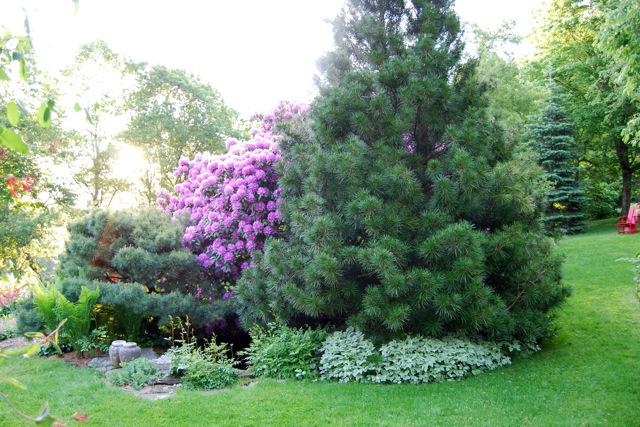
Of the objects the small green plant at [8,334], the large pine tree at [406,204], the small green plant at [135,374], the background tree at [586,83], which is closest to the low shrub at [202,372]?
the small green plant at [135,374]

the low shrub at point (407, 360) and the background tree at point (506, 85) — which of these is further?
the background tree at point (506, 85)

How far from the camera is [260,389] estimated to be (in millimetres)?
5496

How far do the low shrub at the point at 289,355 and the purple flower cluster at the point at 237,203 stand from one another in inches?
79.4

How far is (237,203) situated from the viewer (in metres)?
8.08

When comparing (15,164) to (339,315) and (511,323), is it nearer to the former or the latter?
(339,315)

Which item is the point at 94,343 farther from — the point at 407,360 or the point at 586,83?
the point at 586,83

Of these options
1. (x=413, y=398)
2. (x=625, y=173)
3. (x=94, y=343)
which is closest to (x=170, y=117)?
(x=94, y=343)

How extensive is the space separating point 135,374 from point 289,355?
1.76 meters

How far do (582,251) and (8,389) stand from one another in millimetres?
12132

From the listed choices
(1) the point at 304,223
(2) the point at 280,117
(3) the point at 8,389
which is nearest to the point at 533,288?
(1) the point at 304,223

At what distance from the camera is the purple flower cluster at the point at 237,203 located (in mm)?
7977

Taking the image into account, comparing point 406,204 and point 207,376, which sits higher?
point 406,204

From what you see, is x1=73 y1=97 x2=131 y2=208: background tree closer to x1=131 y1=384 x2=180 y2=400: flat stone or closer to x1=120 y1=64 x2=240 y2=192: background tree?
x1=120 y1=64 x2=240 y2=192: background tree

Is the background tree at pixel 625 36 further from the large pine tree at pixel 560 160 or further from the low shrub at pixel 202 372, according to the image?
the large pine tree at pixel 560 160
